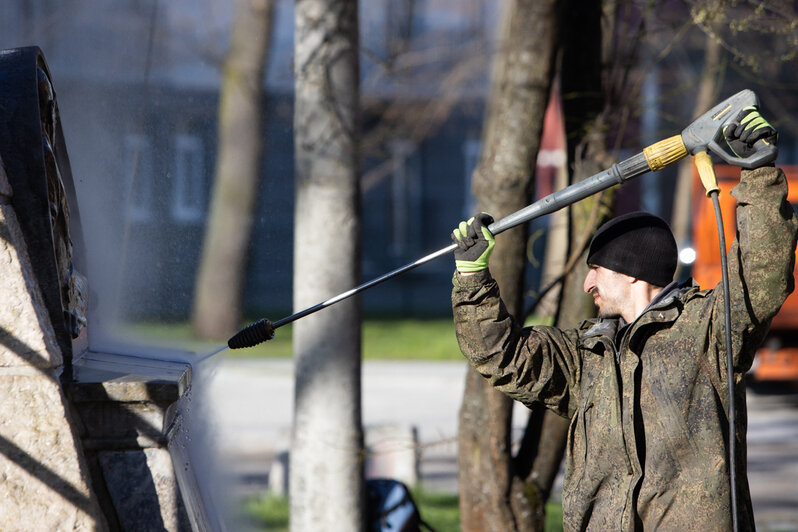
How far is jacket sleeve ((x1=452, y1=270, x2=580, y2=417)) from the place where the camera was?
245cm

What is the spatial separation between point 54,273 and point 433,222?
1787 cm

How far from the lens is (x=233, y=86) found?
8.80m

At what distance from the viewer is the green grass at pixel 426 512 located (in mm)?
4898

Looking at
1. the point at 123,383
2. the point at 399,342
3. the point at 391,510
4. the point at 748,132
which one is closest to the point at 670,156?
the point at 748,132

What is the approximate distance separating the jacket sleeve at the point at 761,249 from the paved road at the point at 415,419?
1.98 meters

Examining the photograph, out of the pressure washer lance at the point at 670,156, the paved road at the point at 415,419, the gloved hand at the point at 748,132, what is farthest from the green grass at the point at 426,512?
the gloved hand at the point at 748,132

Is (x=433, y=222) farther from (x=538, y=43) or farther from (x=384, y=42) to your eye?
(x=538, y=43)

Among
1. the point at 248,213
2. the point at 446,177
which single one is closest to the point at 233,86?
the point at 248,213

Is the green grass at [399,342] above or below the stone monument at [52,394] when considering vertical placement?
below

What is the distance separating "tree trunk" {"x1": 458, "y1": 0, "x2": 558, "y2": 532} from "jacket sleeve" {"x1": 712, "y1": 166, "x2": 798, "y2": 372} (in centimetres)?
156

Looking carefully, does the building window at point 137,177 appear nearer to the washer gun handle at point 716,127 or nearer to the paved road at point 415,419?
the paved road at point 415,419

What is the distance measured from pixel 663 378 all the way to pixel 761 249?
430mm

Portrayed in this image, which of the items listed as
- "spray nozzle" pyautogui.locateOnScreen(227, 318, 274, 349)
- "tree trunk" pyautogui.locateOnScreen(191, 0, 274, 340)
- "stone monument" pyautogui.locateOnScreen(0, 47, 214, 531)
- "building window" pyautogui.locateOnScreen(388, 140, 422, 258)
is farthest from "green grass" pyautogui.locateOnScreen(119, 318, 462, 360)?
"stone monument" pyautogui.locateOnScreen(0, 47, 214, 531)

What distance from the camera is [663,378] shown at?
2.31 metres
